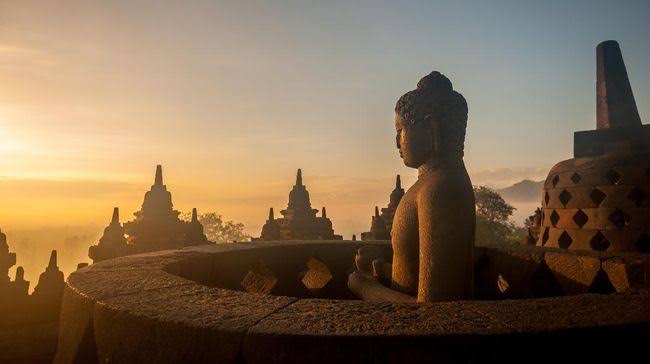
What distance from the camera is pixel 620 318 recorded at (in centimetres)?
132

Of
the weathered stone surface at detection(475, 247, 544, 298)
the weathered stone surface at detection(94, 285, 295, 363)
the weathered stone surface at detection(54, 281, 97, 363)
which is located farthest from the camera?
the weathered stone surface at detection(475, 247, 544, 298)

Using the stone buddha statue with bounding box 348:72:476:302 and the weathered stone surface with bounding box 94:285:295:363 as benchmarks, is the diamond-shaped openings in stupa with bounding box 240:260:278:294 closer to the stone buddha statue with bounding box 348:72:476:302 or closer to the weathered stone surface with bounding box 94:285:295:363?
the stone buddha statue with bounding box 348:72:476:302

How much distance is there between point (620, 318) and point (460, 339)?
65cm

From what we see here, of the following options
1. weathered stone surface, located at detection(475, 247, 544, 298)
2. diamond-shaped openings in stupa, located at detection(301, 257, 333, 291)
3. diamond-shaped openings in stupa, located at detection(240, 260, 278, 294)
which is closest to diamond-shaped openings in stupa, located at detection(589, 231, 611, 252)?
weathered stone surface, located at detection(475, 247, 544, 298)

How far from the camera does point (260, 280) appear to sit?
4047 mm

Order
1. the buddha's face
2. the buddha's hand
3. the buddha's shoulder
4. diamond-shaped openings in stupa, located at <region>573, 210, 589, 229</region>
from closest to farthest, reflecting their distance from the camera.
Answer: the buddha's shoulder < the buddha's face < the buddha's hand < diamond-shaped openings in stupa, located at <region>573, 210, 589, 229</region>

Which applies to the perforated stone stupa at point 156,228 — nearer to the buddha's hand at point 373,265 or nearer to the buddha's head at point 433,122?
the buddha's hand at point 373,265

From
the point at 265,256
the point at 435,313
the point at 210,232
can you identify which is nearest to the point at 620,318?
the point at 435,313

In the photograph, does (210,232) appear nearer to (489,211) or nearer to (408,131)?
(489,211)

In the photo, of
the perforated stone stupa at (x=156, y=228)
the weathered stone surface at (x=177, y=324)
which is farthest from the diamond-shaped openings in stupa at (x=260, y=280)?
the perforated stone stupa at (x=156, y=228)

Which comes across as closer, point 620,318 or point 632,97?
point 620,318

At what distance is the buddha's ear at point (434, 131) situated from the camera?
2672mm

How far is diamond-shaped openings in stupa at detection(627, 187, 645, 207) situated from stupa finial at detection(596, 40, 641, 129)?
2432 mm

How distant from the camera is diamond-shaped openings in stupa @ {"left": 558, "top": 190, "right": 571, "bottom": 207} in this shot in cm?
532
